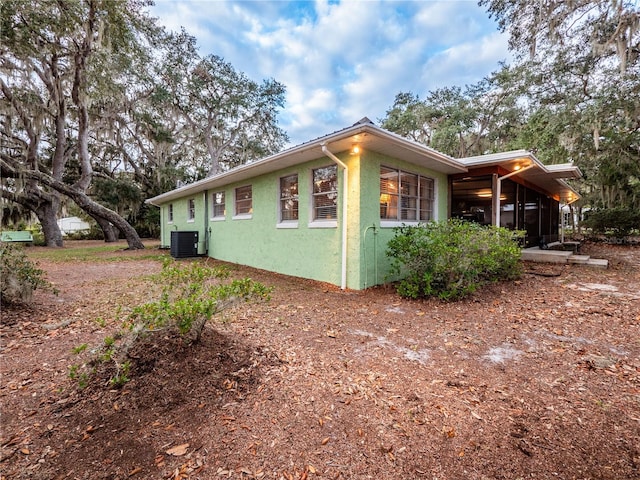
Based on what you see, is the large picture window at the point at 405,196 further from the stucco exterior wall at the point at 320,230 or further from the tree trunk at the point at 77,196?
the tree trunk at the point at 77,196

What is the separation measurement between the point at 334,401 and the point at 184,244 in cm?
975

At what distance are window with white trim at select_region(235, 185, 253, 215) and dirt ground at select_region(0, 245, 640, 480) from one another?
526 cm

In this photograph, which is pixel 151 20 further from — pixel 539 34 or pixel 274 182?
pixel 539 34

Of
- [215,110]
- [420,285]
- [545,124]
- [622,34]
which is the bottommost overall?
[420,285]

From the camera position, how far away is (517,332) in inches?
137

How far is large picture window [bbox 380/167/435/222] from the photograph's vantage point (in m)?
6.19

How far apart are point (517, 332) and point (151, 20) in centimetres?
1636

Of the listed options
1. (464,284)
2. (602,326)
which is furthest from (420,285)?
(602,326)

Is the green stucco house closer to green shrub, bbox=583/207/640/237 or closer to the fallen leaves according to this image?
the fallen leaves

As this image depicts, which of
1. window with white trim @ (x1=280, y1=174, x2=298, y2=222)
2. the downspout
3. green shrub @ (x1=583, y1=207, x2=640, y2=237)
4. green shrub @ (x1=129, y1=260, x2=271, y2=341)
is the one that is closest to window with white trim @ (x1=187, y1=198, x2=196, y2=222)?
the downspout

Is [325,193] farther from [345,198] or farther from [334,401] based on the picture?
[334,401]

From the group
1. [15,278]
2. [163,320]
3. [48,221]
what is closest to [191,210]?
[15,278]

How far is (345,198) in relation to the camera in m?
5.54

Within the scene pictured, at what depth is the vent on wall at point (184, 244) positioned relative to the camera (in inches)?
408
